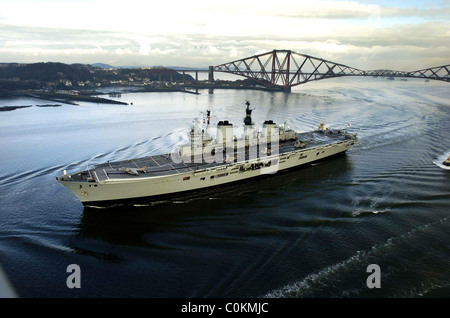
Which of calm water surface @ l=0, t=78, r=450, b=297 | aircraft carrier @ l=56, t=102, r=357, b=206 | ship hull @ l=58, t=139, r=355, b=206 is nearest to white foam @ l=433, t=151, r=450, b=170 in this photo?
calm water surface @ l=0, t=78, r=450, b=297

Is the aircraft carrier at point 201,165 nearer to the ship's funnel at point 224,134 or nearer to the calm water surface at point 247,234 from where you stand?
the ship's funnel at point 224,134

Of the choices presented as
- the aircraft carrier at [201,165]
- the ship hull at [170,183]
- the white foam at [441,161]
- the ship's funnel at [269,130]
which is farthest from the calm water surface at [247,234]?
the ship's funnel at [269,130]

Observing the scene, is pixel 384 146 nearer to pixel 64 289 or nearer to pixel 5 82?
pixel 64 289

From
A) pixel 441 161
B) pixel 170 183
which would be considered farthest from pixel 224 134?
pixel 441 161

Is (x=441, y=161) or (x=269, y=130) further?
(x=269, y=130)

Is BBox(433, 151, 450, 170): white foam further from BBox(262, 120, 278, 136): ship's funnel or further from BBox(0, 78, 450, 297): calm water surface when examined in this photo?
BBox(262, 120, 278, 136): ship's funnel

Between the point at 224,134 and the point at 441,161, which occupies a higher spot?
the point at 224,134

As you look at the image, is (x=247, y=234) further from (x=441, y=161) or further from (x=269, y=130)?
(x=441, y=161)
